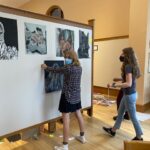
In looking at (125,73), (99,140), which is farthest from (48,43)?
(99,140)

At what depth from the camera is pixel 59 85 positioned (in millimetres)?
3234

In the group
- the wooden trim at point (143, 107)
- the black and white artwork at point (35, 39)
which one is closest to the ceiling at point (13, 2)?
the black and white artwork at point (35, 39)

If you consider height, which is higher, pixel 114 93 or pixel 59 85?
pixel 59 85

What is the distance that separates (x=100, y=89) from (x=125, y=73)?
363 cm

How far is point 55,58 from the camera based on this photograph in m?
3.13

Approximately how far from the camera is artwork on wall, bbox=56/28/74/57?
315 centimetres

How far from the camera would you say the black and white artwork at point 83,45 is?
3.59 metres

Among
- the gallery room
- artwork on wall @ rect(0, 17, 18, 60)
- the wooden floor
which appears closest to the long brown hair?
the gallery room

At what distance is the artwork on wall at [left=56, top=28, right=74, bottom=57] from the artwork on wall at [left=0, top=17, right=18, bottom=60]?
30.8 inches

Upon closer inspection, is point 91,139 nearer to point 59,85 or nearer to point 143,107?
point 59,85

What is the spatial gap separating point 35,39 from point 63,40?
1.87ft

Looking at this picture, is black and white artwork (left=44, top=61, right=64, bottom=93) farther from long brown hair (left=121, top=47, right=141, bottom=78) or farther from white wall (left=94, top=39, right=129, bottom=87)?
white wall (left=94, top=39, right=129, bottom=87)

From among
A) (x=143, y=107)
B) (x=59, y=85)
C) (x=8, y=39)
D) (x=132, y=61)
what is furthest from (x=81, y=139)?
(x=143, y=107)

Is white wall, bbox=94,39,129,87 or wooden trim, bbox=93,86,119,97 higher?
white wall, bbox=94,39,129,87
